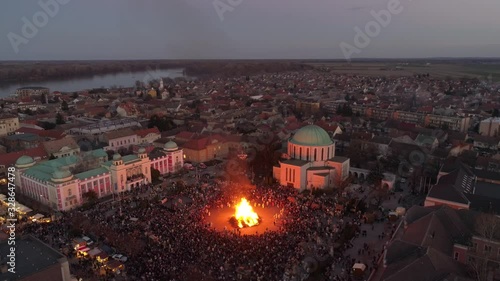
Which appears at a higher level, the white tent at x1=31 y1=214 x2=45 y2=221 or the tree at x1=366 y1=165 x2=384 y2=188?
the tree at x1=366 y1=165 x2=384 y2=188

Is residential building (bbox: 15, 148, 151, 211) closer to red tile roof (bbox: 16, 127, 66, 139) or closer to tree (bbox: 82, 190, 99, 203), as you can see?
tree (bbox: 82, 190, 99, 203)

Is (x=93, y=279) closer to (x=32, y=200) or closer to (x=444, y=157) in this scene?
(x=32, y=200)

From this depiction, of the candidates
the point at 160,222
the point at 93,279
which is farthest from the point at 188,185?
the point at 93,279

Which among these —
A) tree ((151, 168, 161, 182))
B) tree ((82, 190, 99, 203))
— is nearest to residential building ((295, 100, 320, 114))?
tree ((151, 168, 161, 182))

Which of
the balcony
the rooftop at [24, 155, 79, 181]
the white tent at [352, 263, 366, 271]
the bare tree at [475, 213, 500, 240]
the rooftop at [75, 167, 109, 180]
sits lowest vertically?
the white tent at [352, 263, 366, 271]

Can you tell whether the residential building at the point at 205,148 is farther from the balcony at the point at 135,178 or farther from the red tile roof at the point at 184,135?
the balcony at the point at 135,178

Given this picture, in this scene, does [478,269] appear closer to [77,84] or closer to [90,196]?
[90,196]

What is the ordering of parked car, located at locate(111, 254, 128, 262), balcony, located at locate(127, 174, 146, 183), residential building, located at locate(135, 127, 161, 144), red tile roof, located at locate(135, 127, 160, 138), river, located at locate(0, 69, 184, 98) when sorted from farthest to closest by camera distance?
river, located at locate(0, 69, 184, 98), red tile roof, located at locate(135, 127, 160, 138), residential building, located at locate(135, 127, 161, 144), balcony, located at locate(127, 174, 146, 183), parked car, located at locate(111, 254, 128, 262)

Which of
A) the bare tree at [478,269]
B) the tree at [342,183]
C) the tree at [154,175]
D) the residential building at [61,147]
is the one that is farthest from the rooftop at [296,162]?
the residential building at [61,147]
